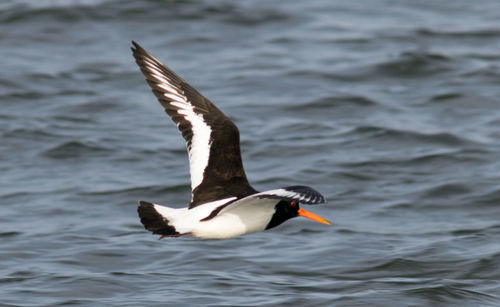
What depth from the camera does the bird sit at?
695cm

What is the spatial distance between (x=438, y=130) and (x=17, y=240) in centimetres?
643

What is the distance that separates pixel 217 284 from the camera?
27.7ft

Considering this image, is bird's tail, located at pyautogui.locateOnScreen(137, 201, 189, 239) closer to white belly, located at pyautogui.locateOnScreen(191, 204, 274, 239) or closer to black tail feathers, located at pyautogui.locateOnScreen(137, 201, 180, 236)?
black tail feathers, located at pyautogui.locateOnScreen(137, 201, 180, 236)

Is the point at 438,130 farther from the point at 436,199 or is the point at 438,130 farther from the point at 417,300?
the point at 417,300

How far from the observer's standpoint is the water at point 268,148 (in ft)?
28.4

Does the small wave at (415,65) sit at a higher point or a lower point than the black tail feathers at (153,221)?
higher

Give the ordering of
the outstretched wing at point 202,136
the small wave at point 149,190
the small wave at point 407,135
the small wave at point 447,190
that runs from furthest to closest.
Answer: the small wave at point 407,135
the small wave at point 447,190
the small wave at point 149,190
the outstretched wing at point 202,136

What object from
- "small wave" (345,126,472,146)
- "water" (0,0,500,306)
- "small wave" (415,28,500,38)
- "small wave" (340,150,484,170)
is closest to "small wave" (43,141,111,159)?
"water" (0,0,500,306)

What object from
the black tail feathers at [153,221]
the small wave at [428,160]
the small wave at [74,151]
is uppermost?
the black tail feathers at [153,221]

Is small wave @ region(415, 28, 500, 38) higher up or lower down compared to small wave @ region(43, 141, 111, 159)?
higher up

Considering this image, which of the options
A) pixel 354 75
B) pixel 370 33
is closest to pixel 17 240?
pixel 354 75

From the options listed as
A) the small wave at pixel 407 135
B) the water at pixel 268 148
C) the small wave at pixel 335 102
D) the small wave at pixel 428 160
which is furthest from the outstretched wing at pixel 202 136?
the small wave at pixel 335 102

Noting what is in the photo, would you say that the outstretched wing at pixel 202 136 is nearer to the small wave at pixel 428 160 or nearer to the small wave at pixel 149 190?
the small wave at pixel 149 190

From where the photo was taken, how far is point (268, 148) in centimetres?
1237
